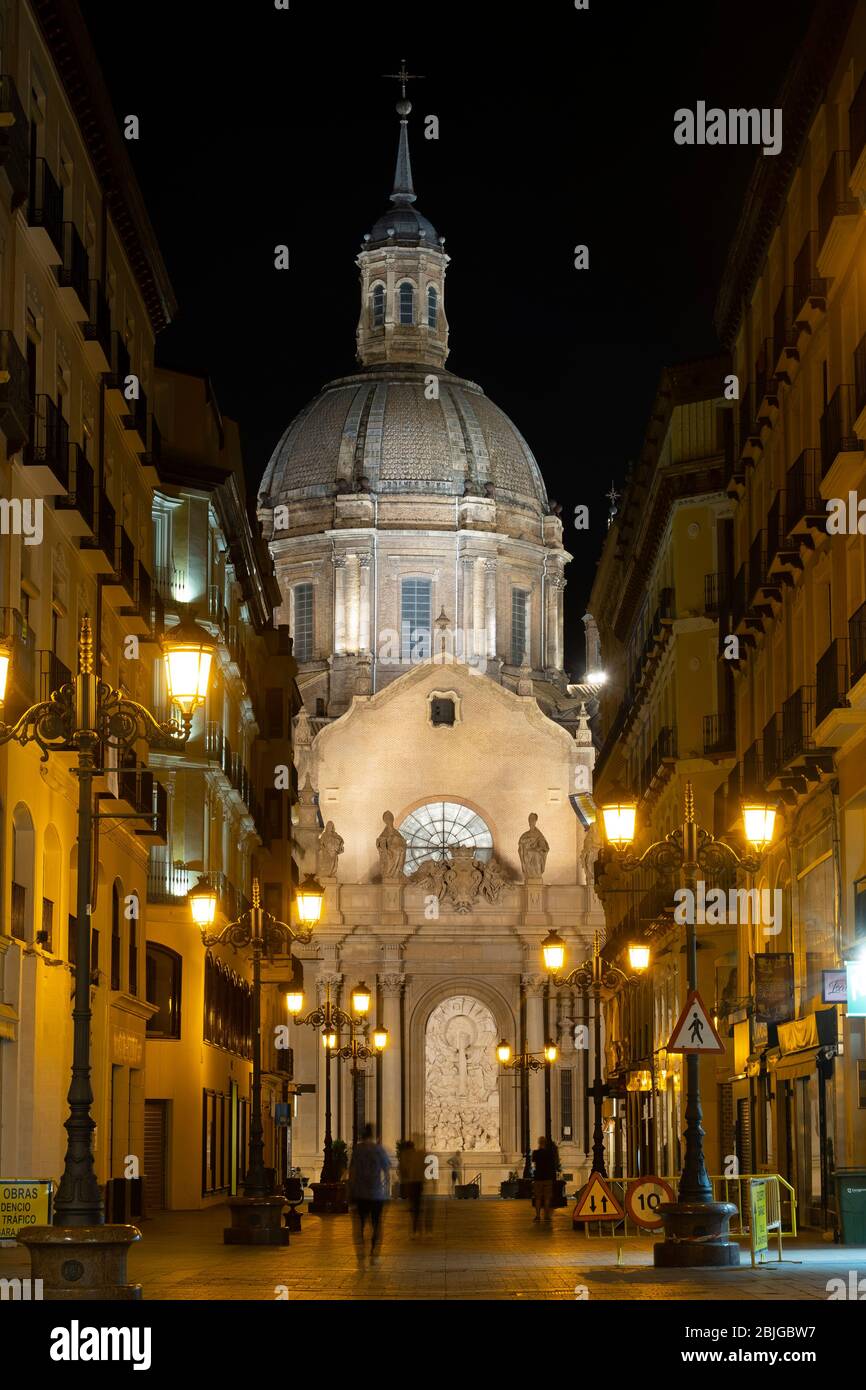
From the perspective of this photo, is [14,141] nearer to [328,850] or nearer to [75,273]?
[75,273]

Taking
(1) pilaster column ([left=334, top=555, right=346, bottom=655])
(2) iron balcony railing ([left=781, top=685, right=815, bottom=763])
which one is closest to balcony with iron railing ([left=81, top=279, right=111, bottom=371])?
(2) iron balcony railing ([left=781, top=685, right=815, bottom=763])

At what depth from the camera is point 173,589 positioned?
57469 millimetres

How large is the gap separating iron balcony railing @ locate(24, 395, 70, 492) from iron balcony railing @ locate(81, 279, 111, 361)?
8.09ft

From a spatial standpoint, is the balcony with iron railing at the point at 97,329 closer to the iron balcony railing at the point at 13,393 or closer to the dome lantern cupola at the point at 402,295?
the iron balcony railing at the point at 13,393

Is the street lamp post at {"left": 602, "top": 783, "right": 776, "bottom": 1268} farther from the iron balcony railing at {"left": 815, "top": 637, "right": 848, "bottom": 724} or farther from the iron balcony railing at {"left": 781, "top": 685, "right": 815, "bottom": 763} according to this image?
the iron balcony railing at {"left": 781, "top": 685, "right": 815, "bottom": 763}

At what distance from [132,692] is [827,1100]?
53.9 feet

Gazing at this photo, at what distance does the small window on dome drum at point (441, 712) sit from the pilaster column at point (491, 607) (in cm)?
835

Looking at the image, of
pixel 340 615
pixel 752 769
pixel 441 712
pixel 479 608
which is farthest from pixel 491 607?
pixel 752 769

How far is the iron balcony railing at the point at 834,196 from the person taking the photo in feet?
114

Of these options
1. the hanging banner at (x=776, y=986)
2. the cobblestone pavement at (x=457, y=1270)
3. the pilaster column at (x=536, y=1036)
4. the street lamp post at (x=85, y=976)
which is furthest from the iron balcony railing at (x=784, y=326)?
the pilaster column at (x=536, y=1036)

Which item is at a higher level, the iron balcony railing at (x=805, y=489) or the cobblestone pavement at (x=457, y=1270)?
the iron balcony railing at (x=805, y=489)

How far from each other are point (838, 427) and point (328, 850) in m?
68.5

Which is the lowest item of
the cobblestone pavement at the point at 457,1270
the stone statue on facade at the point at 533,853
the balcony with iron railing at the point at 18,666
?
the cobblestone pavement at the point at 457,1270
